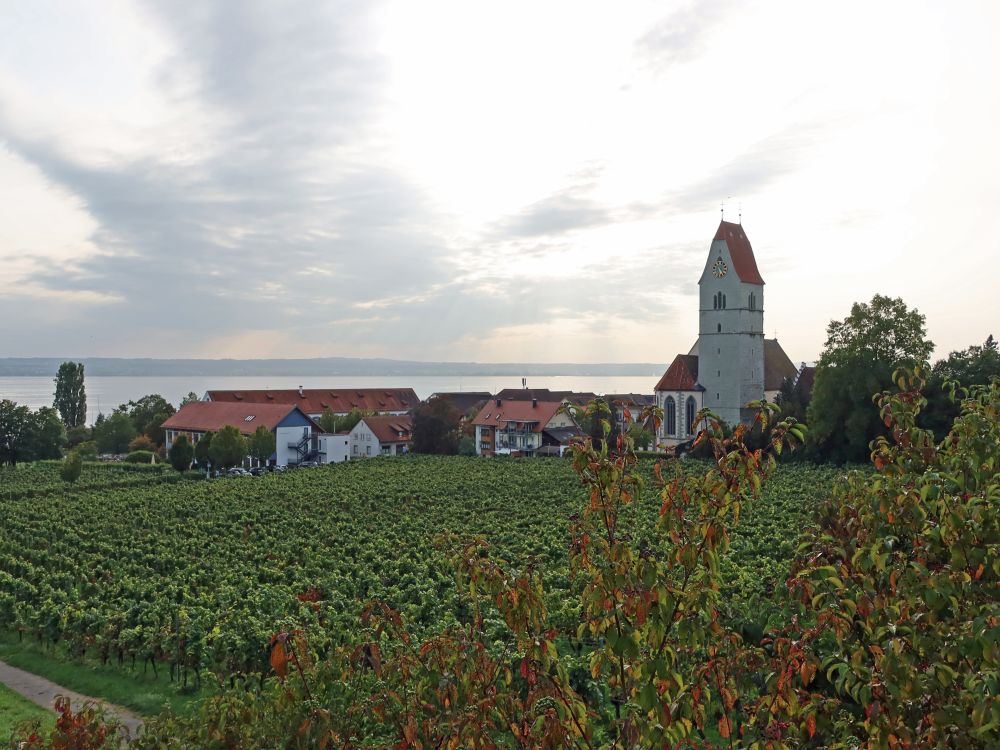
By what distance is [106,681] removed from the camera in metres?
17.4

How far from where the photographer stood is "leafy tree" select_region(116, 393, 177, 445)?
8531 centimetres

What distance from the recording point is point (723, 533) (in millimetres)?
4715

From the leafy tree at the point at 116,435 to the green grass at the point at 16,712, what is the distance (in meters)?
72.0

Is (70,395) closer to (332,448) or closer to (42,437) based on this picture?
(42,437)

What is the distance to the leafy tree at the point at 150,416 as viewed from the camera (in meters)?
85.3

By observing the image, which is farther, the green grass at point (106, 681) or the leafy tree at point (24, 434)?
the leafy tree at point (24, 434)

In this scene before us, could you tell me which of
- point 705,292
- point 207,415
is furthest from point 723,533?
point 207,415

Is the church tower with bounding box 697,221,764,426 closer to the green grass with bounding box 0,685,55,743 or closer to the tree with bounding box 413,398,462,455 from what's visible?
the tree with bounding box 413,398,462,455

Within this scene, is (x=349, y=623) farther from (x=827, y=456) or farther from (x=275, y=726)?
(x=827, y=456)

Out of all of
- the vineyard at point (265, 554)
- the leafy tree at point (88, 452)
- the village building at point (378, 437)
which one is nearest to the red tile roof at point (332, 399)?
the village building at point (378, 437)

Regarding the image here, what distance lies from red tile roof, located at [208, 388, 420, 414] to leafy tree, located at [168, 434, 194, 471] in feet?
101

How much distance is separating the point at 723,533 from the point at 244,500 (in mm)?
43065

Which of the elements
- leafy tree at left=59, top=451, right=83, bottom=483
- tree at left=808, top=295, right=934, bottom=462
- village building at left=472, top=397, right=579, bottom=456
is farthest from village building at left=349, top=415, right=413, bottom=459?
tree at left=808, top=295, right=934, bottom=462

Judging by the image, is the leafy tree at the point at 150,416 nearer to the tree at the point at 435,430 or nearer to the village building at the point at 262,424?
the village building at the point at 262,424
